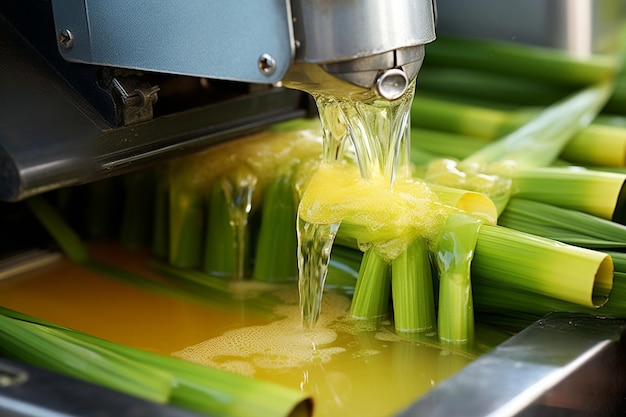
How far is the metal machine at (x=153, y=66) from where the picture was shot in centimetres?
99

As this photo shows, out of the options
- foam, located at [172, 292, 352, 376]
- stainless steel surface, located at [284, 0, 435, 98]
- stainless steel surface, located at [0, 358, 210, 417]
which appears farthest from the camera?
foam, located at [172, 292, 352, 376]

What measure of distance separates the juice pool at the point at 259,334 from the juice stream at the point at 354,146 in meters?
0.05

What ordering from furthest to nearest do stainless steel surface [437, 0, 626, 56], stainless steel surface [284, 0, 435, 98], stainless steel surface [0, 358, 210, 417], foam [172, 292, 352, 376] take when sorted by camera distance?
stainless steel surface [437, 0, 626, 56] → foam [172, 292, 352, 376] → stainless steel surface [284, 0, 435, 98] → stainless steel surface [0, 358, 210, 417]

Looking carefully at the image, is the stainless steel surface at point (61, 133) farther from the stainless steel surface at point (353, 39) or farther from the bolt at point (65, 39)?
the stainless steel surface at point (353, 39)

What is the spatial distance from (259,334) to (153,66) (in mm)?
344

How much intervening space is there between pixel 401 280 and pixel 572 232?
0.75 feet

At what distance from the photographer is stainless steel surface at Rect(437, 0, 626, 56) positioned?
6.58 ft

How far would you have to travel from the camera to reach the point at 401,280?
1.18 metres

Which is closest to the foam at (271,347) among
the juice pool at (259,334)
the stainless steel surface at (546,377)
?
the juice pool at (259,334)

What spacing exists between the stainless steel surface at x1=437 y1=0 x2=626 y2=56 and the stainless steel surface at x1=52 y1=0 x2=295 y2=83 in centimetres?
113

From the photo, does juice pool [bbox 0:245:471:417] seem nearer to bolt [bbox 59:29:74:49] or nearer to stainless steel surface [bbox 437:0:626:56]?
bolt [bbox 59:29:74:49]

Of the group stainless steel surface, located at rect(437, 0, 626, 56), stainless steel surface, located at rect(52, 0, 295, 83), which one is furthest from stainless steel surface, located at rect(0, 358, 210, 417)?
stainless steel surface, located at rect(437, 0, 626, 56)

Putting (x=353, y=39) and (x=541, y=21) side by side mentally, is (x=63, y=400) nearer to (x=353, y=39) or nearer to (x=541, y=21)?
(x=353, y=39)

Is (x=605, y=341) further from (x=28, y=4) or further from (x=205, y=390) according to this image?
(x=28, y=4)
